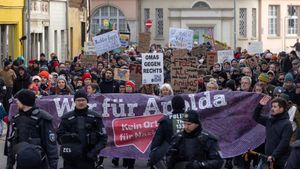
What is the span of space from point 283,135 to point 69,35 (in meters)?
36.5

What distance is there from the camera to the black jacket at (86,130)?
39.0 ft

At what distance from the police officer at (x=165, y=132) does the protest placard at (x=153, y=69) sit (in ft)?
24.8

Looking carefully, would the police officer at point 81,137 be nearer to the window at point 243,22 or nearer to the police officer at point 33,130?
the police officer at point 33,130

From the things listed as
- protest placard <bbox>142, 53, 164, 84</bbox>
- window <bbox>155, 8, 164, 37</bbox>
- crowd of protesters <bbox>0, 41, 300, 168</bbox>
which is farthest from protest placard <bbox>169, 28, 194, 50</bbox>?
window <bbox>155, 8, 164, 37</bbox>

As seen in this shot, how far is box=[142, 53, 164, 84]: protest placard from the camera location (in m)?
20.7

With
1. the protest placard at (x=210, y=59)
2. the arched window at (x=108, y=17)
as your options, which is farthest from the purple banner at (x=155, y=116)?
the arched window at (x=108, y=17)

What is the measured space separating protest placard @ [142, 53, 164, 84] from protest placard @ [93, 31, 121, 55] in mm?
6815

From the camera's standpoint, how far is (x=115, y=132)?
17.2m

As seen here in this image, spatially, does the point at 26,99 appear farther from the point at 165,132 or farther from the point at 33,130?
the point at 165,132

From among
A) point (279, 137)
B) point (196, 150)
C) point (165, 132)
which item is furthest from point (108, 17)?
point (196, 150)

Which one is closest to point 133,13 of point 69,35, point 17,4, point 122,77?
point 69,35

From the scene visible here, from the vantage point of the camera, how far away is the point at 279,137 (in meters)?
13.1

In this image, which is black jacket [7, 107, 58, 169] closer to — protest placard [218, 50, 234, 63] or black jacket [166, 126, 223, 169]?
black jacket [166, 126, 223, 169]

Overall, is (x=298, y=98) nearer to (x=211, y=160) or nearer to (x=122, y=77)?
(x=122, y=77)
